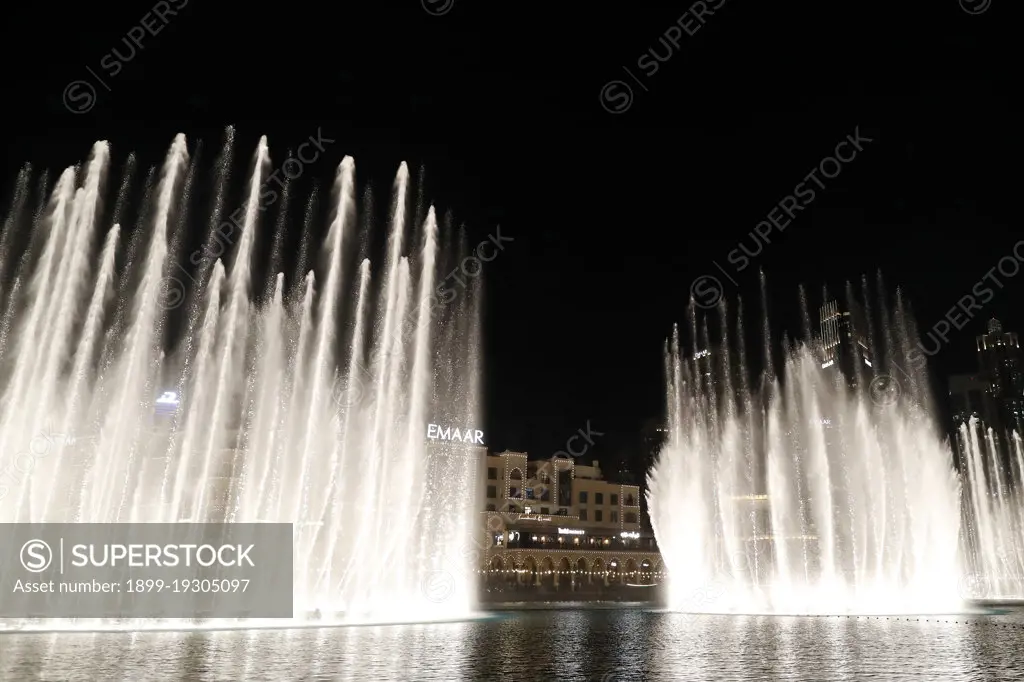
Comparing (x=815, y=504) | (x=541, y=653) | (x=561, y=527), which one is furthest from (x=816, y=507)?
(x=561, y=527)

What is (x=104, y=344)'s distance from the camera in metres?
34.4

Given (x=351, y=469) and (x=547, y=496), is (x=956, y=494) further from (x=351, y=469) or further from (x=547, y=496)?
(x=547, y=496)

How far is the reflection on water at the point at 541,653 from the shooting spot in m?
14.9

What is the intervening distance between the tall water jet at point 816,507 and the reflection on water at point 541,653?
988 centimetres

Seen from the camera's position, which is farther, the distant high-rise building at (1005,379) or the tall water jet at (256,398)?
the distant high-rise building at (1005,379)

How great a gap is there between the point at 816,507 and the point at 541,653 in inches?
937

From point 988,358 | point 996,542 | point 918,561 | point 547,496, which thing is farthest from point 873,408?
point 988,358

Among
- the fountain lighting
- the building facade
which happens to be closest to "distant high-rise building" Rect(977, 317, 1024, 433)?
the building facade

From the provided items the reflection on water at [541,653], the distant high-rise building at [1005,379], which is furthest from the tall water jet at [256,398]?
the distant high-rise building at [1005,379]

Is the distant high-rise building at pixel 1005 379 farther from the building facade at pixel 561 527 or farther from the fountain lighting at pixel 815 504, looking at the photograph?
the fountain lighting at pixel 815 504

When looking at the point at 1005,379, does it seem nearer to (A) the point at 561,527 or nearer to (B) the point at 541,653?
(A) the point at 561,527

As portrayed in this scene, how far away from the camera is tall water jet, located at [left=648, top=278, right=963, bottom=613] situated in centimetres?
3722

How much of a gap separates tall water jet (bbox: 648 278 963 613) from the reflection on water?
389 inches

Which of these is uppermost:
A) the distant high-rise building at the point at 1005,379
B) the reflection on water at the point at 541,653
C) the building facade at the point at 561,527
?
the distant high-rise building at the point at 1005,379
